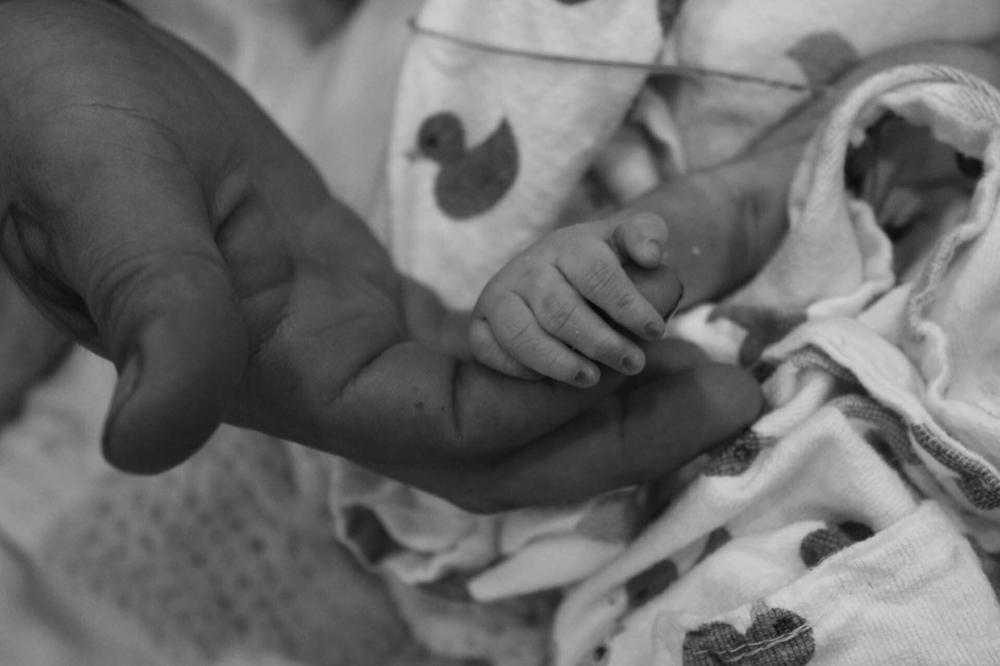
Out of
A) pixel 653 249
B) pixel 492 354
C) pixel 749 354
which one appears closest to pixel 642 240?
pixel 653 249

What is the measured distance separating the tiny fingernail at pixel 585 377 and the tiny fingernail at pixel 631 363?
0.06 ft

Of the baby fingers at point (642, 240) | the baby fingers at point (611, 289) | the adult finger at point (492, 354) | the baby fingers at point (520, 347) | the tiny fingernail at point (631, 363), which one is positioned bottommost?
the adult finger at point (492, 354)

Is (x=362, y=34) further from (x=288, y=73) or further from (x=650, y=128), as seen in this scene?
(x=650, y=128)

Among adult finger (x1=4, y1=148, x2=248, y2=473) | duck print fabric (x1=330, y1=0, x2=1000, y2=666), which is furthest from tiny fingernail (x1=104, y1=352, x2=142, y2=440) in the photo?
duck print fabric (x1=330, y1=0, x2=1000, y2=666)

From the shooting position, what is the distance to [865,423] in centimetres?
66

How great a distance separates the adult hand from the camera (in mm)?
469

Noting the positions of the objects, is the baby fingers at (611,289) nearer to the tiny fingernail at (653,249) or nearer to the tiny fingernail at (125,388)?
the tiny fingernail at (653,249)

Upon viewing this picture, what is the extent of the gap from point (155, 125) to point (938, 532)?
0.51m

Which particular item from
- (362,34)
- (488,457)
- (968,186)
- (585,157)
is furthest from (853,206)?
(362,34)

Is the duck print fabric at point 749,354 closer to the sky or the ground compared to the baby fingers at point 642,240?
closer to the ground

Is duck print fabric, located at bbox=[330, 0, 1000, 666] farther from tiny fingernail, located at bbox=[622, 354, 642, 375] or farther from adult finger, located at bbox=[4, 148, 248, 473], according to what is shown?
adult finger, located at bbox=[4, 148, 248, 473]

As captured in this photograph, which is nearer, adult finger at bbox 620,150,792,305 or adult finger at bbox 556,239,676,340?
adult finger at bbox 556,239,676,340

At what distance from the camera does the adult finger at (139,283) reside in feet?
1.46

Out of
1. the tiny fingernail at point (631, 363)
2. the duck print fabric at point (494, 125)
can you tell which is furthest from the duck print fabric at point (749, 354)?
the tiny fingernail at point (631, 363)
